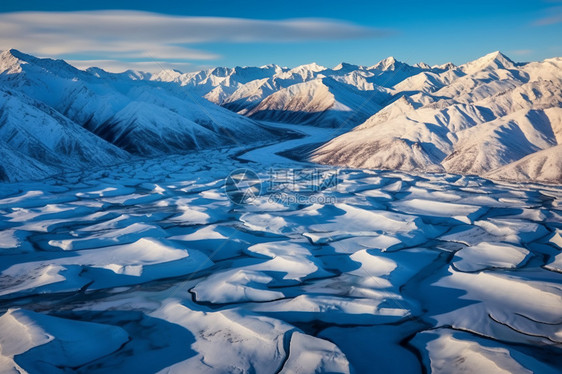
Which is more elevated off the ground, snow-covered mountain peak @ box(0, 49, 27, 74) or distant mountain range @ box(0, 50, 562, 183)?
snow-covered mountain peak @ box(0, 49, 27, 74)

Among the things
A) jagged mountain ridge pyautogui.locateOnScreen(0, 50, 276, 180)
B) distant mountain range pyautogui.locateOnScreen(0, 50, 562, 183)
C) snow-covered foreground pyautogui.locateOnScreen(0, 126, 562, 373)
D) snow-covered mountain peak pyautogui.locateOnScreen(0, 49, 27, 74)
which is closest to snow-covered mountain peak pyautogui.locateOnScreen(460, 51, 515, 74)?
distant mountain range pyautogui.locateOnScreen(0, 50, 562, 183)

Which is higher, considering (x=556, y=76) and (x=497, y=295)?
(x=556, y=76)

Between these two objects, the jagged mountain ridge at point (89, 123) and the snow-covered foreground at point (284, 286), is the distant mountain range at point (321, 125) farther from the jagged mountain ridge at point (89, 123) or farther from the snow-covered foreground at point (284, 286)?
the snow-covered foreground at point (284, 286)

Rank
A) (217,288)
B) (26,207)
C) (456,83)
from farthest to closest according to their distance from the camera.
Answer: (456,83) → (26,207) → (217,288)

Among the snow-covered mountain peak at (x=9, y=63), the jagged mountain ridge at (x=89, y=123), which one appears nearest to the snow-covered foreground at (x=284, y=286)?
the jagged mountain ridge at (x=89, y=123)

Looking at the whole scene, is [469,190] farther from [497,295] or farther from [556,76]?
[556,76]

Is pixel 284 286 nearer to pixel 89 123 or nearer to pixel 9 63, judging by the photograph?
pixel 89 123

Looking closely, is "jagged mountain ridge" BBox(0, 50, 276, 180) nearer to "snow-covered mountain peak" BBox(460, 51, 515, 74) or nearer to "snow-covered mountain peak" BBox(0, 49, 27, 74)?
"snow-covered mountain peak" BBox(0, 49, 27, 74)

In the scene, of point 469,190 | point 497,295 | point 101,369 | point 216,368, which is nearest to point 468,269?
point 497,295

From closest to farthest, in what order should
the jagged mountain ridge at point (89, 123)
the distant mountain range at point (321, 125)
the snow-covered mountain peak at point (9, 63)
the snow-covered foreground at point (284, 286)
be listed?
1. the snow-covered foreground at point (284, 286)
2. the distant mountain range at point (321, 125)
3. the jagged mountain ridge at point (89, 123)
4. the snow-covered mountain peak at point (9, 63)
